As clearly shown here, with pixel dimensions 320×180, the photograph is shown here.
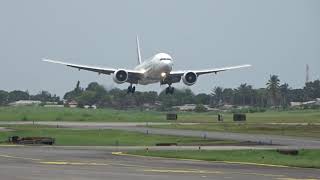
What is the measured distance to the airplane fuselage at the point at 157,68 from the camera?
291 ft

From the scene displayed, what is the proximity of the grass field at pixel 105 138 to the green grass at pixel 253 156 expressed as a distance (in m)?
10.5

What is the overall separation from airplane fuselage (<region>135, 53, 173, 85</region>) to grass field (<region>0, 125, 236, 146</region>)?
2115cm

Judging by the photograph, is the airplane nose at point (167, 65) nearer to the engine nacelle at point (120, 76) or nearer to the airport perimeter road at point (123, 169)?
the engine nacelle at point (120, 76)

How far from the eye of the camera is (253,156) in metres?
40.8

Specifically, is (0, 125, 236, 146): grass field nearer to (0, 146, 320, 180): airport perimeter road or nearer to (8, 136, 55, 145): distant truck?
(8, 136, 55, 145): distant truck

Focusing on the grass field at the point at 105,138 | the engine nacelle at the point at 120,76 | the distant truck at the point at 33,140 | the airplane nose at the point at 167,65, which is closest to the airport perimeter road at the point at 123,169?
the distant truck at the point at 33,140

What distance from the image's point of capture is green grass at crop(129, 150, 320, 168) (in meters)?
37.2

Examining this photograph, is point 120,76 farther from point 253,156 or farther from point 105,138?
point 253,156

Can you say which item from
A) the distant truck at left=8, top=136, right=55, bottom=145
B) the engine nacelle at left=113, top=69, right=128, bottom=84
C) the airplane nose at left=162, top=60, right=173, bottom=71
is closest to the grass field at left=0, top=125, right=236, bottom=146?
the distant truck at left=8, top=136, right=55, bottom=145

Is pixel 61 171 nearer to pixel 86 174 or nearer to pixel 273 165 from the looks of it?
pixel 86 174

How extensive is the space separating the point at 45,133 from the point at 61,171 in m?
37.8

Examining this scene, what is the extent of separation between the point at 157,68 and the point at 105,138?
3018 cm

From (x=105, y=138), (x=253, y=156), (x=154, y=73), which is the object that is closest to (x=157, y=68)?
(x=154, y=73)

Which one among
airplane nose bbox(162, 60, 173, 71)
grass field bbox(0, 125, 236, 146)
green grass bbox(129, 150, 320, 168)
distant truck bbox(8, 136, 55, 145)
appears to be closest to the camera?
green grass bbox(129, 150, 320, 168)
